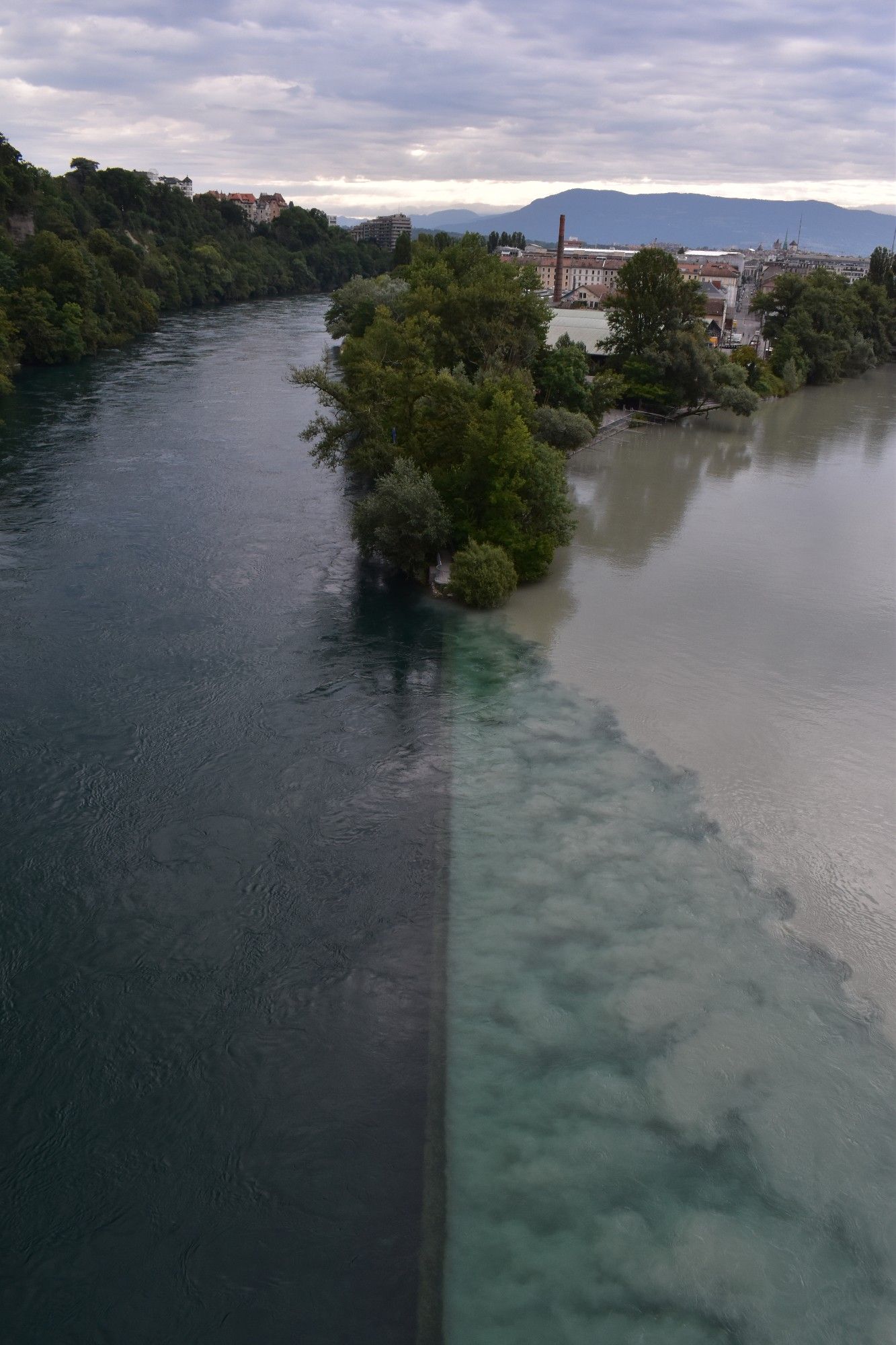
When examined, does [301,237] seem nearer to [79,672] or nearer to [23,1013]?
[79,672]

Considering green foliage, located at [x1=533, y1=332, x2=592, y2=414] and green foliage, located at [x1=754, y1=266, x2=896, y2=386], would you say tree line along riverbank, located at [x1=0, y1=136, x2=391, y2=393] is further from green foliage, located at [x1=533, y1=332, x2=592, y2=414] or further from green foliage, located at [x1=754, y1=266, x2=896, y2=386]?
green foliage, located at [x1=754, y1=266, x2=896, y2=386]

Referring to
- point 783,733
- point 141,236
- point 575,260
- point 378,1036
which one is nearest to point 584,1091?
point 378,1036

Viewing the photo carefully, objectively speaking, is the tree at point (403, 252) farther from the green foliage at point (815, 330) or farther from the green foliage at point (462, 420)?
the green foliage at point (462, 420)

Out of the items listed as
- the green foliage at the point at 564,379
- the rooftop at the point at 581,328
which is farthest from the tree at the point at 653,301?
the green foliage at the point at 564,379

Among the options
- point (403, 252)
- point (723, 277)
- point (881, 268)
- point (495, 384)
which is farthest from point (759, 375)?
point (723, 277)

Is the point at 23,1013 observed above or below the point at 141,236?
below

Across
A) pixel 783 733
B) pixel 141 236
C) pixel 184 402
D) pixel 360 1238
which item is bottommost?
pixel 360 1238

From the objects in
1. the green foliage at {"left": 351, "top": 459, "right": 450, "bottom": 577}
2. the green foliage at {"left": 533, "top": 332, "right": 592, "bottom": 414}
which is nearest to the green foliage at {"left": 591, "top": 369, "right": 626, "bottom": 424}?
the green foliage at {"left": 533, "top": 332, "right": 592, "bottom": 414}
